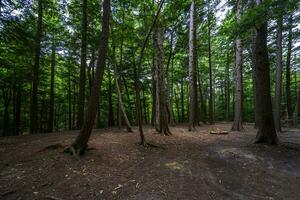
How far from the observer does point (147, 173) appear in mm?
5098

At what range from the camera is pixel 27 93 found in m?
20.4

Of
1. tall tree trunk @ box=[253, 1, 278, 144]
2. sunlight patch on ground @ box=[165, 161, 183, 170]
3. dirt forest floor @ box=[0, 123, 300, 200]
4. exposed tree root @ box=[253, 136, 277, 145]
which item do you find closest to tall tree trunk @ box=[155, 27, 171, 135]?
dirt forest floor @ box=[0, 123, 300, 200]

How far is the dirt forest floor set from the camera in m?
4.17

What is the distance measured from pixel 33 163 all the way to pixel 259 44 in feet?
29.0

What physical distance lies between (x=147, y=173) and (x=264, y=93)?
569 cm

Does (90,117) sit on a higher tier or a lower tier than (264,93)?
lower

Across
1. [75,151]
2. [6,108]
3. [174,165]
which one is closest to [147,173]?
[174,165]

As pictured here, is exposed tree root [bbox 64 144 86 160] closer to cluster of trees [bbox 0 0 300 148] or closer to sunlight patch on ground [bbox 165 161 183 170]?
cluster of trees [bbox 0 0 300 148]

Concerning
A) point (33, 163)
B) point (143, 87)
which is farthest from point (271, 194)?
point (143, 87)

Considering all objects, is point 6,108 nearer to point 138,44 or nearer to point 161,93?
point 138,44

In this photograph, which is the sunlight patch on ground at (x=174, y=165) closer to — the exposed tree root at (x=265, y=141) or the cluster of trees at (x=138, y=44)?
the cluster of trees at (x=138, y=44)

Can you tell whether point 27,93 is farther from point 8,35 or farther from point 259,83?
point 259,83

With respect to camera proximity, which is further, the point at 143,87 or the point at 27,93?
the point at 143,87

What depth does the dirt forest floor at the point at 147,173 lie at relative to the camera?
4.17 m
